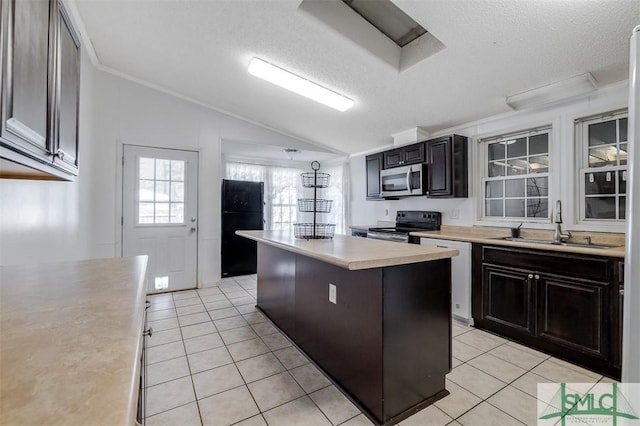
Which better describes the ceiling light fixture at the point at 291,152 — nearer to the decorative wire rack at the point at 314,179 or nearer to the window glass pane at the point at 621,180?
the decorative wire rack at the point at 314,179

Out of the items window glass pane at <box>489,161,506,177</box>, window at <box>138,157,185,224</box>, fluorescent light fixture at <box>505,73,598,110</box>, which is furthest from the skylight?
window at <box>138,157,185,224</box>

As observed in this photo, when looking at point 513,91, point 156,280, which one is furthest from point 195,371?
point 513,91

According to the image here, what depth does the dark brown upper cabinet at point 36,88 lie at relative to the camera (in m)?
0.84

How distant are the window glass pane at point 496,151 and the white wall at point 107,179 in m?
2.99

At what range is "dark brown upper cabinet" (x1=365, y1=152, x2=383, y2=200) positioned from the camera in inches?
171

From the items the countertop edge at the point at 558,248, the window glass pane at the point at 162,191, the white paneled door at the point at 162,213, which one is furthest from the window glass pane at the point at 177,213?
the countertop edge at the point at 558,248

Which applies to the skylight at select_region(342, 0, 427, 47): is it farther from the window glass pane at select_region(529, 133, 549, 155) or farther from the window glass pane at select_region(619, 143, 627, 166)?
the window glass pane at select_region(619, 143, 627, 166)

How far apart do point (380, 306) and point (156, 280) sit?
3517 mm

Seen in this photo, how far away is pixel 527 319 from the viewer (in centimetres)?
241

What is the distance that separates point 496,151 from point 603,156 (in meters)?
0.94

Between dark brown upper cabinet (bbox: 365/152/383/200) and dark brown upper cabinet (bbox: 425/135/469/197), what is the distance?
38.3 inches

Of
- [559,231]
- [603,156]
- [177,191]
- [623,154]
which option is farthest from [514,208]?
[177,191]

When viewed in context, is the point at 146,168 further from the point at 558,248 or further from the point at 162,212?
the point at 558,248

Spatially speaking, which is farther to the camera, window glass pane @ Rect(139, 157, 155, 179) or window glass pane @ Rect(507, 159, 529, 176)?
window glass pane @ Rect(139, 157, 155, 179)
